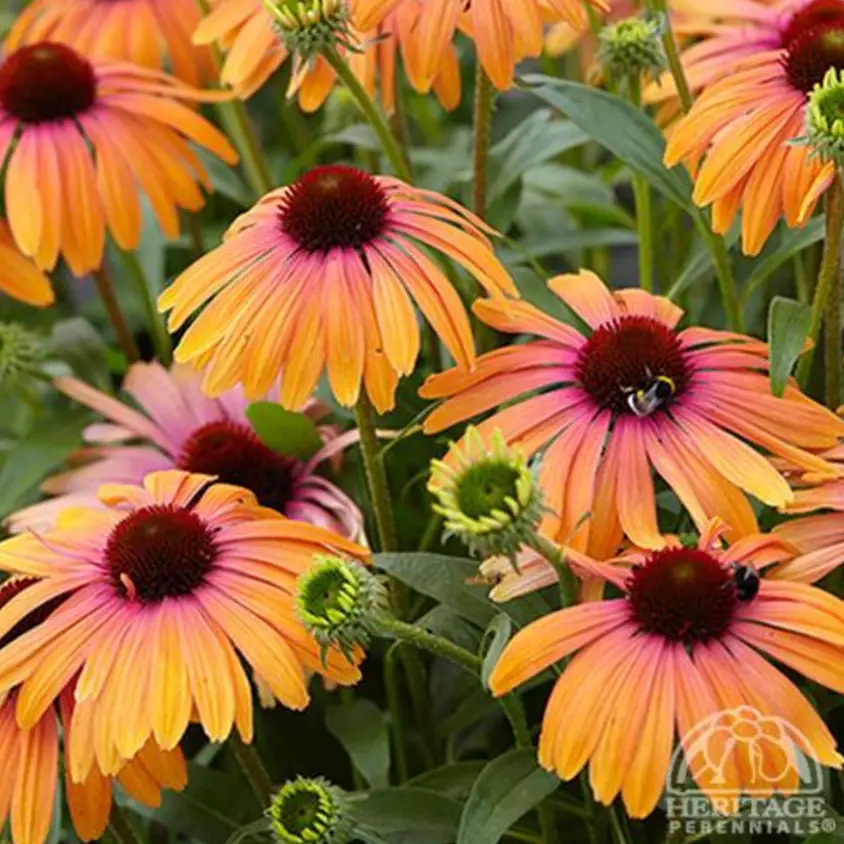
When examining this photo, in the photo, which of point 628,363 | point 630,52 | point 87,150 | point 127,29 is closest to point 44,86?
point 87,150

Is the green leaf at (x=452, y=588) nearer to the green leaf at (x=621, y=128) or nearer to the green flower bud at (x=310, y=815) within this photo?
the green flower bud at (x=310, y=815)

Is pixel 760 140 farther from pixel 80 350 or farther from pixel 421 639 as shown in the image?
pixel 80 350

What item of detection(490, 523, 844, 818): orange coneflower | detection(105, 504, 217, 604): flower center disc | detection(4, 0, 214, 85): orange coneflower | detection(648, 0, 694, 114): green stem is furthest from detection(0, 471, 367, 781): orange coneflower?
detection(4, 0, 214, 85): orange coneflower

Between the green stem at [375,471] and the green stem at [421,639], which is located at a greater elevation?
the green stem at [375,471]

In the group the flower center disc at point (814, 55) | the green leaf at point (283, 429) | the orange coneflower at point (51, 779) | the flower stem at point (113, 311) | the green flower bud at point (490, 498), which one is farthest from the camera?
the flower stem at point (113, 311)

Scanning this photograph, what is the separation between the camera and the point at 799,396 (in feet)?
2.45

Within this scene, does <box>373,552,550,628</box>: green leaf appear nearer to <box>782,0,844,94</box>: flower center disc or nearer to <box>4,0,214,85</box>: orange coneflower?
<box>782,0,844,94</box>: flower center disc

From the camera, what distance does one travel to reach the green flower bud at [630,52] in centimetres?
91

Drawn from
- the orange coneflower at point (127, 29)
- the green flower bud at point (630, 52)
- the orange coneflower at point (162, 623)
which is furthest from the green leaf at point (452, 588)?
the orange coneflower at point (127, 29)

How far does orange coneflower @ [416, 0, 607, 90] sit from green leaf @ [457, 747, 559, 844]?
1.16 feet

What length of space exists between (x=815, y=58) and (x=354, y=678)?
404 millimetres

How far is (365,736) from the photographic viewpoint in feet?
2.87

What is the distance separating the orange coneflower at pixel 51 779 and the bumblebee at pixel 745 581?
0.89 feet

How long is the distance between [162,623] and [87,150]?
437 mm
